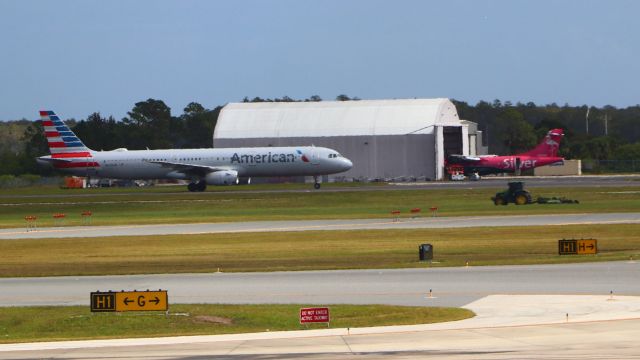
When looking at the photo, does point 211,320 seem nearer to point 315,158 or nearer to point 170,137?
point 315,158

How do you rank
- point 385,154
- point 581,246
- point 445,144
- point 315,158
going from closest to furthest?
point 581,246 → point 315,158 → point 385,154 → point 445,144

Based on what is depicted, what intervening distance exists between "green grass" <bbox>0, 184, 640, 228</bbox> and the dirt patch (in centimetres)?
4080

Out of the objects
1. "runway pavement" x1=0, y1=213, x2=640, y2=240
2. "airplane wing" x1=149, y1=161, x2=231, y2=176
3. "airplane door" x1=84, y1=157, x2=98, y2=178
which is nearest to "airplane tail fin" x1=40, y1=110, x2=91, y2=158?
"airplane door" x1=84, y1=157, x2=98, y2=178

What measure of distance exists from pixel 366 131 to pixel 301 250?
8020 centimetres

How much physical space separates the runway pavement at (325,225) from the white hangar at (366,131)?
194 ft

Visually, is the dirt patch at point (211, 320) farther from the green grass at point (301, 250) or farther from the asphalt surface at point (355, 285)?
the green grass at point (301, 250)

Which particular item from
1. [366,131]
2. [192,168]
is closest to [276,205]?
[192,168]

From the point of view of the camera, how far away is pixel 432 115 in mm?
127000

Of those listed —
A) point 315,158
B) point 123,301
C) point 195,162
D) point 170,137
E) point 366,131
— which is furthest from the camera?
point 170,137

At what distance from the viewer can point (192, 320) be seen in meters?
26.3

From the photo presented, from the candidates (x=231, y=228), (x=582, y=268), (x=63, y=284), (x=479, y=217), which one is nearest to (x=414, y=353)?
(x=582, y=268)

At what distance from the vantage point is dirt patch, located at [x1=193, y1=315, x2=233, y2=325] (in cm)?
2605

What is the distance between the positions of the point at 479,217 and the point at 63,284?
32.5 metres

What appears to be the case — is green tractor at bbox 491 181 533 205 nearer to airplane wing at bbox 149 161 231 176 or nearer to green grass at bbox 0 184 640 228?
green grass at bbox 0 184 640 228
